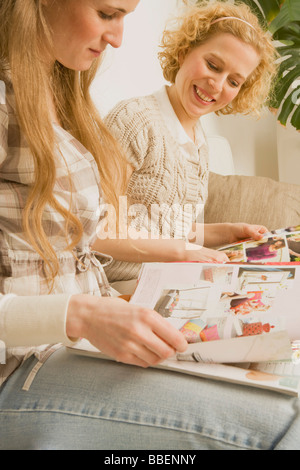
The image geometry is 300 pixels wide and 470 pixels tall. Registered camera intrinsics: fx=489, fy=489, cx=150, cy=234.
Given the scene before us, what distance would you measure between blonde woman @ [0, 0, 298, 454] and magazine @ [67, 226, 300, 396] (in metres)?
0.02

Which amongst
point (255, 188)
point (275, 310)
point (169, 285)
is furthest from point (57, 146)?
point (255, 188)

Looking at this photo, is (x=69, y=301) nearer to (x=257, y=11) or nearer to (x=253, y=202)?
(x=253, y=202)

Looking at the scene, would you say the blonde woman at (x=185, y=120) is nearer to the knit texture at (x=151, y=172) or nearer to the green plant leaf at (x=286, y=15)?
the knit texture at (x=151, y=172)

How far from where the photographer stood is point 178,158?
1.23 m

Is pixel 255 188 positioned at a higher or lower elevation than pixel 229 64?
lower

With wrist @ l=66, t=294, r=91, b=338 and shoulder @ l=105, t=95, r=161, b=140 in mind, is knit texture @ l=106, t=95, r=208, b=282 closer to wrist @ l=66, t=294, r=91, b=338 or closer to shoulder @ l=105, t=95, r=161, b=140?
shoulder @ l=105, t=95, r=161, b=140

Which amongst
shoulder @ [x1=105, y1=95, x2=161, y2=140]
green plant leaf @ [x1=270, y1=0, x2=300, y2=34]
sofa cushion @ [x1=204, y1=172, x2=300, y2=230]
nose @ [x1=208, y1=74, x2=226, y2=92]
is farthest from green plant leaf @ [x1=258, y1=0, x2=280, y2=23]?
shoulder @ [x1=105, y1=95, x2=161, y2=140]

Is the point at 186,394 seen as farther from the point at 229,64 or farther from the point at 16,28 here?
the point at 229,64

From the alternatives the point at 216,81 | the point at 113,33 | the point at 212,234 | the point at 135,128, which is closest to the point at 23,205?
the point at 113,33

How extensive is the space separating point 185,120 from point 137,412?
0.89 m

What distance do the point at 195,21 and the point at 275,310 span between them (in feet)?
2.85

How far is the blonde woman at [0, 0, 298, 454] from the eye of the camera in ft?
1.83

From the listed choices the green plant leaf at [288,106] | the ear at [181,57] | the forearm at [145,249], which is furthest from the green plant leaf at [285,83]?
the forearm at [145,249]
